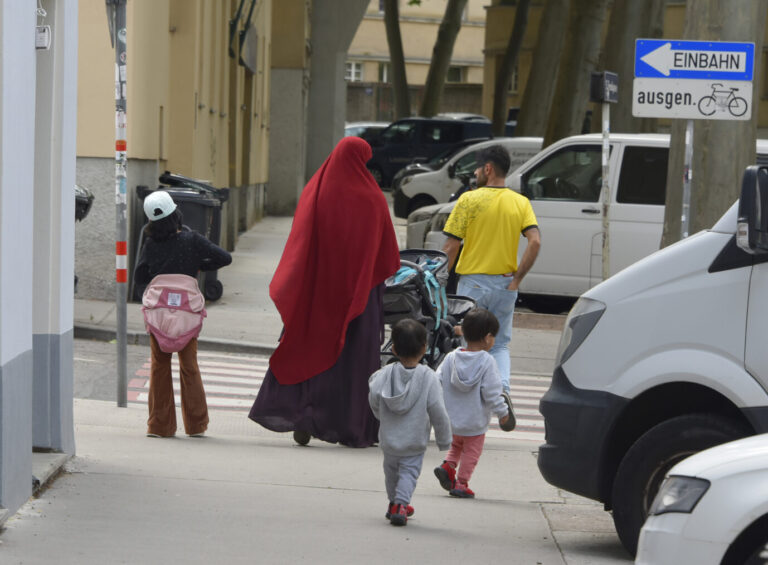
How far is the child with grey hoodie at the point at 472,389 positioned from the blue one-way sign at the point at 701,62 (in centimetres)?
483

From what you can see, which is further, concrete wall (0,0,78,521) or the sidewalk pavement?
the sidewalk pavement

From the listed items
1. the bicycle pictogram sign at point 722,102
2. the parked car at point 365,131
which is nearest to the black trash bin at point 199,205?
the bicycle pictogram sign at point 722,102

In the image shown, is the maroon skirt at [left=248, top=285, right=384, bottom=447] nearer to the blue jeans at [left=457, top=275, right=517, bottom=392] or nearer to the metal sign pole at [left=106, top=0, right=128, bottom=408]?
the blue jeans at [left=457, top=275, right=517, bottom=392]

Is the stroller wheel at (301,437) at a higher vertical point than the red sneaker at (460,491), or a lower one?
lower

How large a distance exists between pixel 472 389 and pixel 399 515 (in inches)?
37.5

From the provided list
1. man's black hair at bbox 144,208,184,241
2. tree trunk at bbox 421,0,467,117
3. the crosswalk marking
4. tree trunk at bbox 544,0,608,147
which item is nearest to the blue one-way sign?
the crosswalk marking

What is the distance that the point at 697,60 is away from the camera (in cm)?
1153

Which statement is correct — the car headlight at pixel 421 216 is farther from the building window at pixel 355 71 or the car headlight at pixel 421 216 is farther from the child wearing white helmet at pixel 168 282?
the building window at pixel 355 71

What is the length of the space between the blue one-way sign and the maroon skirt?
3962 mm

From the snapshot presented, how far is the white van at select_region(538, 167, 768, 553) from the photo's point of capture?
5930mm

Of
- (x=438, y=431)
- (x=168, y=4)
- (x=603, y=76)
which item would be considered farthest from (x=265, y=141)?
(x=438, y=431)

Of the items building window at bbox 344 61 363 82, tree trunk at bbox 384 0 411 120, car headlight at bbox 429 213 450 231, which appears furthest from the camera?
building window at bbox 344 61 363 82

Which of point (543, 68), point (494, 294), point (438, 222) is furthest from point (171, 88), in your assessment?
point (543, 68)

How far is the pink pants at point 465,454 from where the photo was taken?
289 inches
